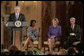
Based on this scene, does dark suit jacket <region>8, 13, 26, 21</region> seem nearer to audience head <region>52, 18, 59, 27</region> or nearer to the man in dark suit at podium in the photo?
the man in dark suit at podium

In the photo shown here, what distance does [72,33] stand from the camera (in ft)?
24.0

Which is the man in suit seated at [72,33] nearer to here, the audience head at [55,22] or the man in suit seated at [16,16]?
the audience head at [55,22]

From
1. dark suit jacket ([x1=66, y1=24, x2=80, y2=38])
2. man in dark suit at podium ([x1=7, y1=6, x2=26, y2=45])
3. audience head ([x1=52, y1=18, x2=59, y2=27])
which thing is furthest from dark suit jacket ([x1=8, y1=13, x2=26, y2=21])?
dark suit jacket ([x1=66, y1=24, x2=80, y2=38])

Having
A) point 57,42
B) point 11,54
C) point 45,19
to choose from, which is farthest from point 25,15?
point 11,54

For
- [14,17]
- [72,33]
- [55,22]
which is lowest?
[72,33]

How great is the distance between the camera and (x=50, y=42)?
7.31 meters

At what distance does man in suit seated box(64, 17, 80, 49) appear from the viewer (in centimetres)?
727

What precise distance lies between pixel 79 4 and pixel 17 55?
9.49 feet

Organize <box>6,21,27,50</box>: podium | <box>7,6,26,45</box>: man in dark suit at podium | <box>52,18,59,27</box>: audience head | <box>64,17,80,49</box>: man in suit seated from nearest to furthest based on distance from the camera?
1. <box>6,21,27,50</box>: podium
2. <box>7,6,26,45</box>: man in dark suit at podium
3. <box>64,17,80,49</box>: man in suit seated
4. <box>52,18,59,27</box>: audience head

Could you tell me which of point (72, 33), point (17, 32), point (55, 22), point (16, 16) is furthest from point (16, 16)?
point (72, 33)

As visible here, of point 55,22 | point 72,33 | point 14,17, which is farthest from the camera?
point 55,22

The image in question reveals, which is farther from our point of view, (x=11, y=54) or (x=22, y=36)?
(x=22, y=36)

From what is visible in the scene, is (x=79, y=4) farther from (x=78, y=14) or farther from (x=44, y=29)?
(x=44, y=29)

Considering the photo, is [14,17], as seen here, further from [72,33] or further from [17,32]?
[72,33]
